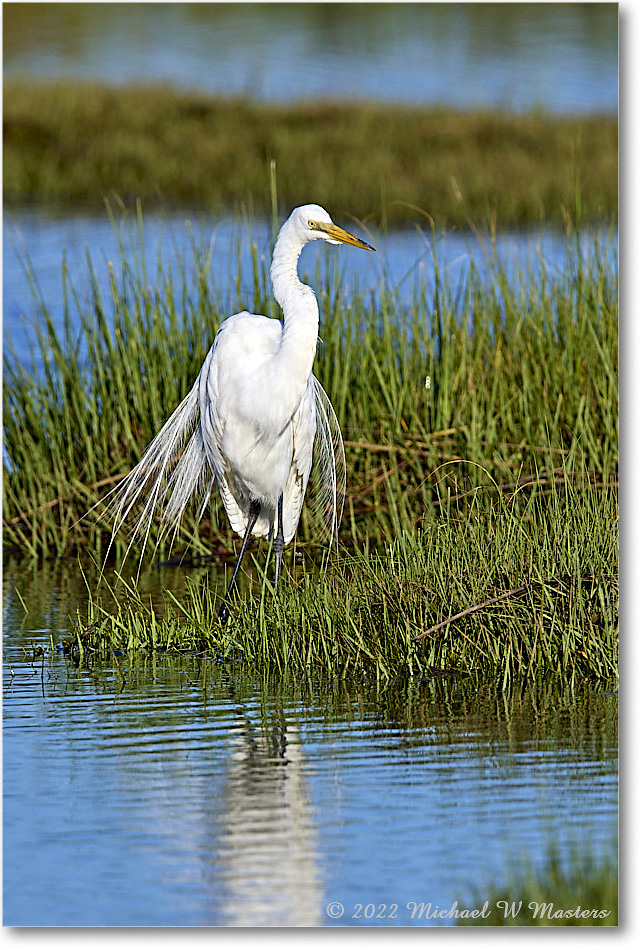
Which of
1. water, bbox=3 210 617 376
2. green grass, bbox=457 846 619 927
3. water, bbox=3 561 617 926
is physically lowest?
green grass, bbox=457 846 619 927

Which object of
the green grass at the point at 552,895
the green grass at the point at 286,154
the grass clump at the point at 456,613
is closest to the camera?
the green grass at the point at 552,895

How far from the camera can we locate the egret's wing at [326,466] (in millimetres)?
4785

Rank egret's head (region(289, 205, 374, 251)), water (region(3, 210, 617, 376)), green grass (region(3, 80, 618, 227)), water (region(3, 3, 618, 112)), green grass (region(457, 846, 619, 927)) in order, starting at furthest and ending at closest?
1. green grass (region(3, 80, 618, 227))
2. water (region(3, 210, 617, 376))
3. water (region(3, 3, 618, 112))
4. egret's head (region(289, 205, 374, 251))
5. green grass (region(457, 846, 619, 927))

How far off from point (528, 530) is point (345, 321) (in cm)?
214

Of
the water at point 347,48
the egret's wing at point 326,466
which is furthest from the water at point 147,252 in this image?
the egret's wing at point 326,466

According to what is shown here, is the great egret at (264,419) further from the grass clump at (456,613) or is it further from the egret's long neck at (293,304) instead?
the grass clump at (456,613)

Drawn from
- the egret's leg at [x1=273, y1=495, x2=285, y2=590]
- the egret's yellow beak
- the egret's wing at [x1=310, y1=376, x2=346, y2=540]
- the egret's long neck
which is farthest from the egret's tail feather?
the egret's yellow beak

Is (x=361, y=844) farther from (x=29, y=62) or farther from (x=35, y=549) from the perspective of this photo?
(x=29, y=62)

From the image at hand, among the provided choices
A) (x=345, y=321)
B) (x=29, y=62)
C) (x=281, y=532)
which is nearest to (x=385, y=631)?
(x=281, y=532)

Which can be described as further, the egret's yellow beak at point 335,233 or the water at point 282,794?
the egret's yellow beak at point 335,233

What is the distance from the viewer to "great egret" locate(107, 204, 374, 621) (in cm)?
434

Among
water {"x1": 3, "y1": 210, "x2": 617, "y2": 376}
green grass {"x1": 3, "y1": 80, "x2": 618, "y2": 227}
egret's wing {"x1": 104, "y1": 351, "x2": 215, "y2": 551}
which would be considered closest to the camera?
egret's wing {"x1": 104, "y1": 351, "x2": 215, "y2": 551}

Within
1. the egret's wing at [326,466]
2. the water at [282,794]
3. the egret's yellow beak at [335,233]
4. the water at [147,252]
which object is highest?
the water at [147,252]

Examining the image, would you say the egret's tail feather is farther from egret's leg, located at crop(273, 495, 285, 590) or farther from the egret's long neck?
the egret's long neck
